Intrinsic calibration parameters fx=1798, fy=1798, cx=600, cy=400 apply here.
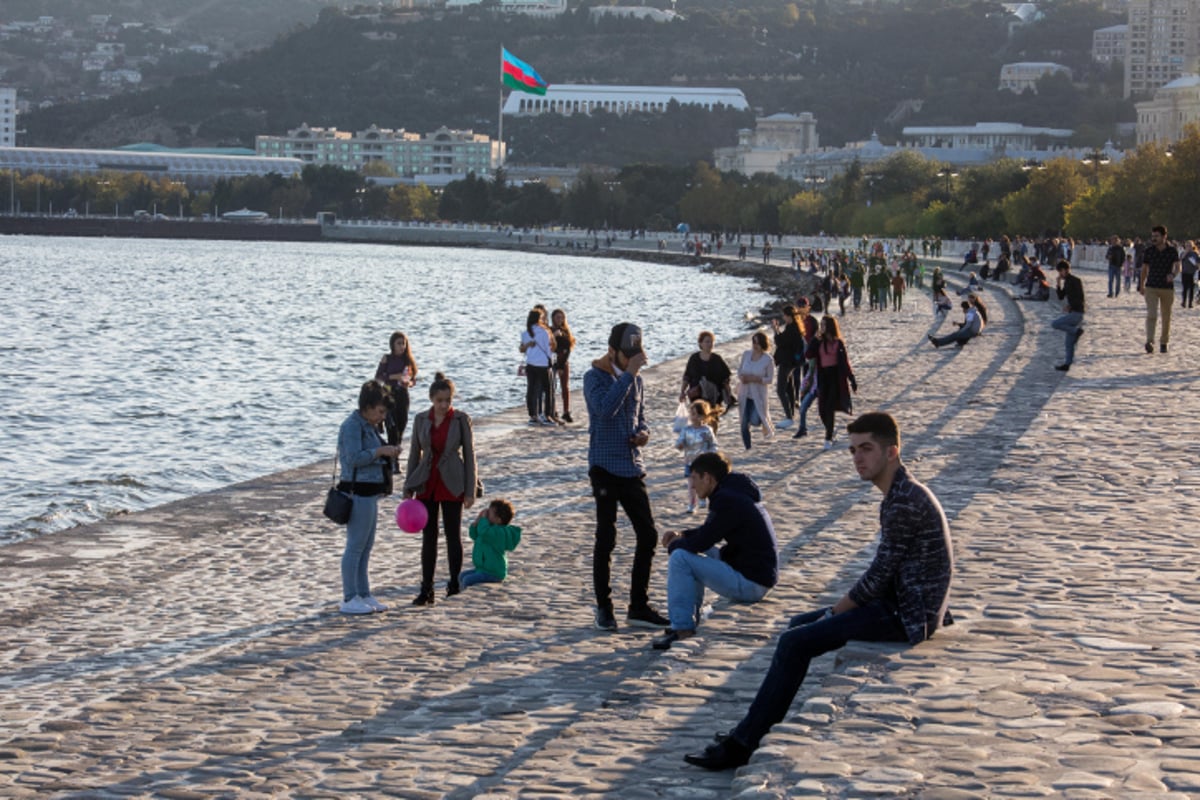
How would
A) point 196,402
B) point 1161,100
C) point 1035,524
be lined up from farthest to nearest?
point 1161,100 → point 196,402 → point 1035,524

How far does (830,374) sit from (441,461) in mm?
7969

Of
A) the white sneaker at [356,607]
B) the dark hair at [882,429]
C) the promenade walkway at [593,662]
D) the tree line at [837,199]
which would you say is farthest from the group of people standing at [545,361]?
the tree line at [837,199]

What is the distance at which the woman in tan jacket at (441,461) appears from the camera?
1066 cm

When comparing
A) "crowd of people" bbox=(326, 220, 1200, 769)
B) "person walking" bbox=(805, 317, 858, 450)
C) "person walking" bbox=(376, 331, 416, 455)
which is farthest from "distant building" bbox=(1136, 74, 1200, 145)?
"crowd of people" bbox=(326, 220, 1200, 769)

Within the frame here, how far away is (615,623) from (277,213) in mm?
189317

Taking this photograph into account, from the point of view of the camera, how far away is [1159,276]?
2353 centimetres

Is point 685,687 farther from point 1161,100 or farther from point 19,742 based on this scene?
point 1161,100

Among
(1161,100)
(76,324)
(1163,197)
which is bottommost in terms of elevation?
(76,324)

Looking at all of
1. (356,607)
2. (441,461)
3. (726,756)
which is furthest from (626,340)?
(726,756)

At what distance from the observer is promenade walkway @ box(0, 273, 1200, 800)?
22.6ft

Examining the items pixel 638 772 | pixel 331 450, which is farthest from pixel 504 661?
pixel 331 450

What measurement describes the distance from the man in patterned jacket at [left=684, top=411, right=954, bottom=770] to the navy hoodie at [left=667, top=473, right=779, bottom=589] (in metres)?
1.47

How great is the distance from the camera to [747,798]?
20.2 feet

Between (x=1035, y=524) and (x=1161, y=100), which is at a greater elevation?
(x=1161, y=100)
